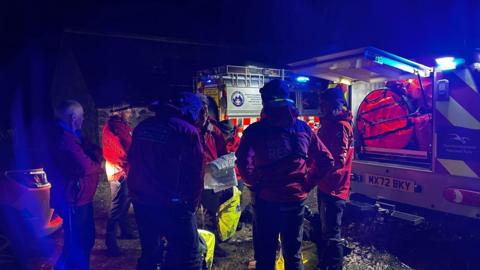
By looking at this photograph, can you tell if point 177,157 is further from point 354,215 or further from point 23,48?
point 23,48

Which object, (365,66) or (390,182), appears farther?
(390,182)

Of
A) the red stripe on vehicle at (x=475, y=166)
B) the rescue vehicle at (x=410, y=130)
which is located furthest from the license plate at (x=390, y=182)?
the red stripe on vehicle at (x=475, y=166)

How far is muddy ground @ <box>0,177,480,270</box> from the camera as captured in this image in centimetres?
365

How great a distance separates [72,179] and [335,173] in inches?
91.1

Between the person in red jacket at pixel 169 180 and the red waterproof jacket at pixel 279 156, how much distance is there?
16.6 inches

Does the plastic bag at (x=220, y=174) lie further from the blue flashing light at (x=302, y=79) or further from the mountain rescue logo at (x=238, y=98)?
the blue flashing light at (x=302, y=79)

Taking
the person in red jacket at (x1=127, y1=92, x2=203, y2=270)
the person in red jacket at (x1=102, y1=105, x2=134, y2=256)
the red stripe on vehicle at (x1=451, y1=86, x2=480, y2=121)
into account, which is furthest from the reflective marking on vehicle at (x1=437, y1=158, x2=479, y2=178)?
the person in red jacket at (x1=102, y1=105, x2=134, y2=256)

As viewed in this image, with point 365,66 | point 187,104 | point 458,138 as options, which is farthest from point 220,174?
point 458,138

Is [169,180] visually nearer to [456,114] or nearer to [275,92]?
[275,92]

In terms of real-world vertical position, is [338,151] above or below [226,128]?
below

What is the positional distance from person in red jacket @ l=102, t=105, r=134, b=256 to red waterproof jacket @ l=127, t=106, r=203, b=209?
1282 mm

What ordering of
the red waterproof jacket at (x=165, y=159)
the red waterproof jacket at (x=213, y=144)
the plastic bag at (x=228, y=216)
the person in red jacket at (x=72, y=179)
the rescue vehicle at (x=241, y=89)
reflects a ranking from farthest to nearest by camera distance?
the rescue vehicle at (x=241, y=89)
the plastic bag at (x=228, y=216)
the red waterproof jacket at (x=213, y=144)
the person in red jacket at (x=72, y=179)
the red waterproof jacket at (x=165, y=159)

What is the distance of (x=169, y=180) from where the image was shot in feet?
8.46

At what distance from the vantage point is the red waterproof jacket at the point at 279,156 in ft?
8.69
